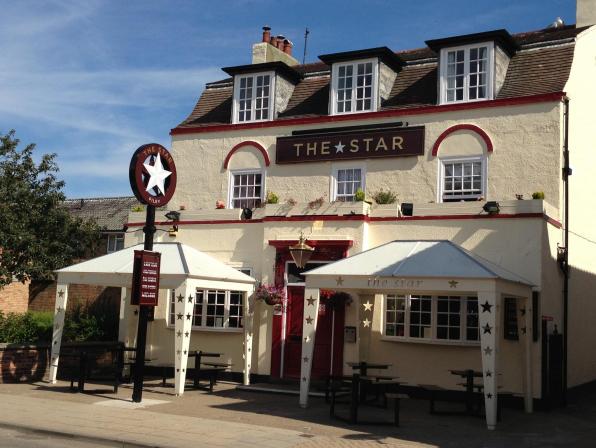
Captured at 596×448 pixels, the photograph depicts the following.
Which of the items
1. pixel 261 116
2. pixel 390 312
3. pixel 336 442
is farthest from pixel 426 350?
pixel 261 116

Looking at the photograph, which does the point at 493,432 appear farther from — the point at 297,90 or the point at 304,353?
the point at 297,90

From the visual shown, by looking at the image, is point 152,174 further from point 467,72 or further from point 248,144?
point 467,72

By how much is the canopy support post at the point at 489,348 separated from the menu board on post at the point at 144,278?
6.35 meters

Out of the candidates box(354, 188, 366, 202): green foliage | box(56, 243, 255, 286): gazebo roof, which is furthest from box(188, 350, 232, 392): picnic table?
box(354, 188, 366, 202): green foliage

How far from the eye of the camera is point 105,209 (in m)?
36.5

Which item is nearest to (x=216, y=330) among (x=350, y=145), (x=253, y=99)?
(x=350, y=145)

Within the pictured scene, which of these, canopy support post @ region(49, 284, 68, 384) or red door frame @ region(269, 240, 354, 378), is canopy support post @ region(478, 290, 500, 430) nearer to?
red door frame @ region(269, 240, 354, 378)

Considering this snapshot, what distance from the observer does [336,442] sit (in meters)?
11.2

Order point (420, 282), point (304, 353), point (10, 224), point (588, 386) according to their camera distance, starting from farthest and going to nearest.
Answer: point (10, 224)
point (588, 386)
point (304, 353)
point (420, 282)

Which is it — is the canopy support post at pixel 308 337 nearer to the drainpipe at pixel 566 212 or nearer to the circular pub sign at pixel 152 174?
the circular pub sign at pixel 152 174

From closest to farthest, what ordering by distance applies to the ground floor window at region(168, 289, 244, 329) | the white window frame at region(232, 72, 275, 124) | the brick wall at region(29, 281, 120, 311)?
1. the ground floor window at region(168, 289, 244, 329)
2. the white window frame at region(232, 72, 275, 124)
3. the brick wall at region(29, 281, 120, 311)

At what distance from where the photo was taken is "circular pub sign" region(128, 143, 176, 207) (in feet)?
48.7

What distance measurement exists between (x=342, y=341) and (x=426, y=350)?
2037 millimetres

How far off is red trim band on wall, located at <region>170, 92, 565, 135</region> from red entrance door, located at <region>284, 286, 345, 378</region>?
4.76 meters
